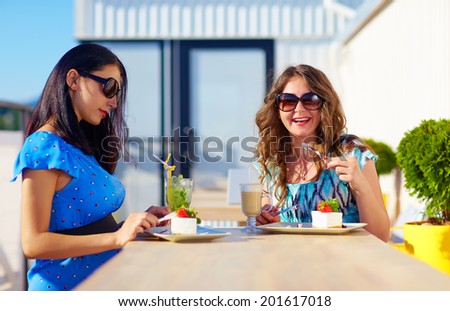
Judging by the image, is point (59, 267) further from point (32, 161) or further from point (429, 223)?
point (429, 223)

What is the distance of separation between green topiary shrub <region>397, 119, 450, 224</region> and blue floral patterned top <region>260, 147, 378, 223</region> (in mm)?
1160

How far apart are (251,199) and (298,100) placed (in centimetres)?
53

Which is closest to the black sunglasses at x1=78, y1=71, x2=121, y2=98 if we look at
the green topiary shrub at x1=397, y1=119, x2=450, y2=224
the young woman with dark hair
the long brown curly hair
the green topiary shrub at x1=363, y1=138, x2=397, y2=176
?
the young woman with dark hair

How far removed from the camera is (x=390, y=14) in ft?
21.6

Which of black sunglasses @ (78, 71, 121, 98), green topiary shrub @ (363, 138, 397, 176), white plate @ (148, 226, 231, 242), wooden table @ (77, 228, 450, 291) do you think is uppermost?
black sunglasses @ (78, 71, 121, 98)

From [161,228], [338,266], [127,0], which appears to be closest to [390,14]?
[127,0]

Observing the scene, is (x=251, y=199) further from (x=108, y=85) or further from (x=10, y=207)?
(x=10, y=207)

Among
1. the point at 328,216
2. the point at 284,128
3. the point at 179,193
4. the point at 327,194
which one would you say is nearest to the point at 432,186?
the point at 284,128

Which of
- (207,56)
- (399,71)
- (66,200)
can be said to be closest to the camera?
(66,200)

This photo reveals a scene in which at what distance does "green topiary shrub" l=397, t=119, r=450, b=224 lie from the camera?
3.52 meters

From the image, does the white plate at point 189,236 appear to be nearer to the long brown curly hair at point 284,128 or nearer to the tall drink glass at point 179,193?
the tall drink glass at point 179,193

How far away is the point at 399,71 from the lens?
20.4ft

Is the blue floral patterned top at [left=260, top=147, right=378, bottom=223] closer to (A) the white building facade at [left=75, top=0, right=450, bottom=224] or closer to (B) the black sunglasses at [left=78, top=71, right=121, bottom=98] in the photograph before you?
(B) the black sunglasses at [left=78, top=71, right=121, bottom=98]

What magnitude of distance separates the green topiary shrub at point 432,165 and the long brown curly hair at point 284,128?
1.08m
